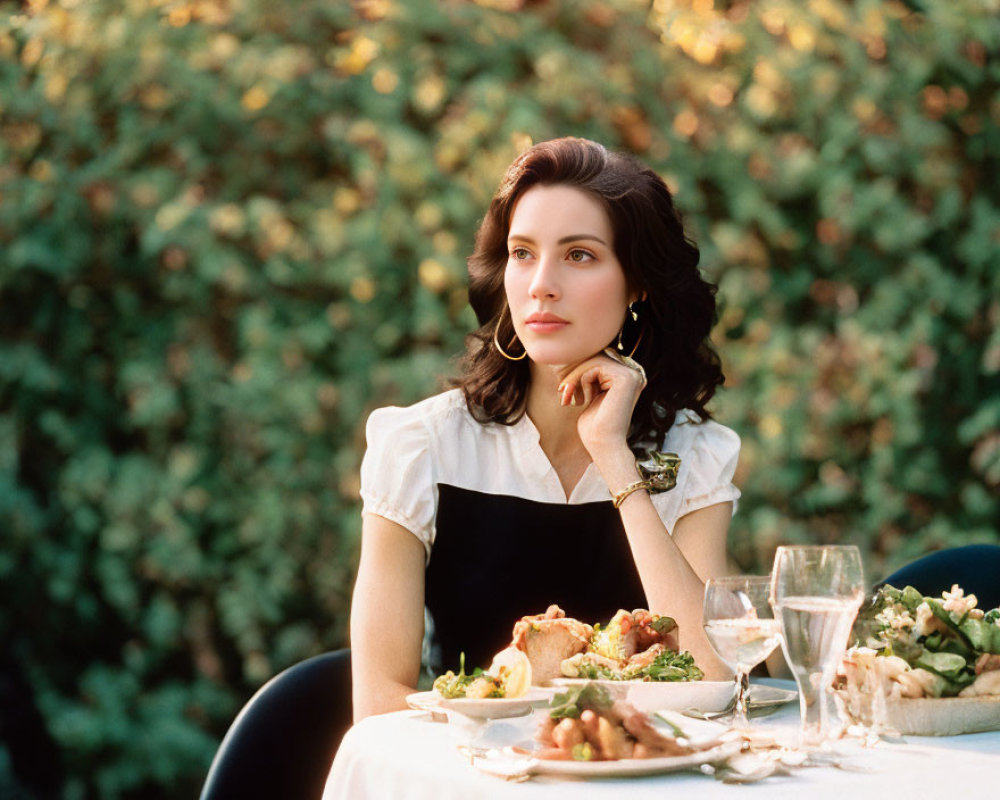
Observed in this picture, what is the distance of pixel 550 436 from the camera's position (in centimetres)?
265

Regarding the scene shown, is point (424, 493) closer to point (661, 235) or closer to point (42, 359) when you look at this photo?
point (661, 235)

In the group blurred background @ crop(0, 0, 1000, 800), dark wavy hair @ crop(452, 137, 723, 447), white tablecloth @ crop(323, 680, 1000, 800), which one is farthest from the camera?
blurred background @ crop(0, 0, 1000, 800)

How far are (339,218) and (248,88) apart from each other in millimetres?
460

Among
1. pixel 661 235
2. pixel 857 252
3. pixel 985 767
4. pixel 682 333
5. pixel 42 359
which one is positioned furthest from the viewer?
pixel 42 359

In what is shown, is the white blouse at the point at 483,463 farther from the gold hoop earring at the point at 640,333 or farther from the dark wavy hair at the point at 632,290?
the gold hoop earring at the point at 640,333

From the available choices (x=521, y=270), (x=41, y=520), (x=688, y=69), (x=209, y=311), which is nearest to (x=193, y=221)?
(x=209, y=311)

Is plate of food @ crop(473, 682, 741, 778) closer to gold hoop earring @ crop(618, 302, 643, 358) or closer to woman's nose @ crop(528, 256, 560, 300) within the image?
woman's nose @ crop(528, 256, 560, 300)

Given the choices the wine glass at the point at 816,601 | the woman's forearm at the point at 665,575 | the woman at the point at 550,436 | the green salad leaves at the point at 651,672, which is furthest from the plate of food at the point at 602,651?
the woman at the point at 550,436

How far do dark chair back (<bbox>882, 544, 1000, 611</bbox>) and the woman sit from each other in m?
0.47

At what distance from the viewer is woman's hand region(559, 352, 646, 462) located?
2357 mm

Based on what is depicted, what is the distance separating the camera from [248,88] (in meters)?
3.82

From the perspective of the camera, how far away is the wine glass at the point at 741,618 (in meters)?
1.48

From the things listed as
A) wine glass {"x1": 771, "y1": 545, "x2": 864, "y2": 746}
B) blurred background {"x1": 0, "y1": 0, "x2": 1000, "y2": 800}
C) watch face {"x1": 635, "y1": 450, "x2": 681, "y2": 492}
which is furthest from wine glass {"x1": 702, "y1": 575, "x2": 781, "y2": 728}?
blurred background {"x1": 0, "y1": 0, "x2": 1000, "y2": 800}

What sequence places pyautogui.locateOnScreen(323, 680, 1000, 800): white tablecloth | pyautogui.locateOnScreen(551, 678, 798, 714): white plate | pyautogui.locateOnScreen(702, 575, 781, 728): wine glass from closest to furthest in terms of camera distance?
pyautogui.locateOnScreen(323, 680, 1000, 800): white tablecloth
pyautogui.locateOnScreen(702, 575, 781, 728): wine glass
pyautogui.locateOnScreen(551, 678, 798, 714): white plate
